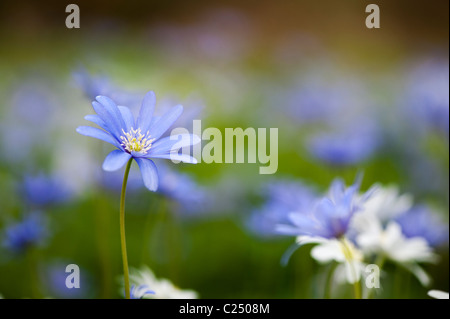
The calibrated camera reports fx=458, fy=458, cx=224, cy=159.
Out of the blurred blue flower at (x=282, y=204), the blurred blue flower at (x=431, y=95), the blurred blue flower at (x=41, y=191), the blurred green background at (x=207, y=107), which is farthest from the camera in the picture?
the blurred blue flower at (x=431, y=95)

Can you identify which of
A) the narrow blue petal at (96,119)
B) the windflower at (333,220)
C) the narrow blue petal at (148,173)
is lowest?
the windflower at (333,220)

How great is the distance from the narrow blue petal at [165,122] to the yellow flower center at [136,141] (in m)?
0.01

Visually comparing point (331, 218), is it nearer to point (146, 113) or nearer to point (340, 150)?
point (146, 113)

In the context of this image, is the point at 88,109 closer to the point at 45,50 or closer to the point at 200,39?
the point at 45,50

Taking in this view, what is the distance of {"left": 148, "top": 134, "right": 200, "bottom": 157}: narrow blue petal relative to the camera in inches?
32.3

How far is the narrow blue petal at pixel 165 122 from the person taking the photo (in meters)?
0.87

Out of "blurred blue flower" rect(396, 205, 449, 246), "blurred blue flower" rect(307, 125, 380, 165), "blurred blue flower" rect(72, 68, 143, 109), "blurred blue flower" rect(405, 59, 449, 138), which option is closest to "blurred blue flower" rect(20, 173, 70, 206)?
"blurred blue flower" rect(72, 68, 143, 109)

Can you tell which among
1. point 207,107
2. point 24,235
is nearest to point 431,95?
point 207,107

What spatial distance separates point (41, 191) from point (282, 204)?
0.73 metres

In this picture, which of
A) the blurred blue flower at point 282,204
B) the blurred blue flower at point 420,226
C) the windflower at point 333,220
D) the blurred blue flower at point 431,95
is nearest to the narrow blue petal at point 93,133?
the windflower at point 333,220

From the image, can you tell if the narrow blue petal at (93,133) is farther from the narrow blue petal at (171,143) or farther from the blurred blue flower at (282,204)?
the blurred blue flower at (282,204)

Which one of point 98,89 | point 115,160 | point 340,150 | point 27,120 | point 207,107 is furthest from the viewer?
point 207,107

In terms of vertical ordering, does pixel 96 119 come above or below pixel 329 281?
above

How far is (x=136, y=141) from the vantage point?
0.87 m
